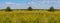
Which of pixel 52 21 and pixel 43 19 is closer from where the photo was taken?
pixel 52 21

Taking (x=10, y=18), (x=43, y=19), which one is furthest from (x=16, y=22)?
(x=43, y=19)

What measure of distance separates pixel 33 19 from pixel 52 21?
604mm

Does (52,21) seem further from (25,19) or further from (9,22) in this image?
(9,22)

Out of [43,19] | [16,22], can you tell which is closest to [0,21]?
[16,22]

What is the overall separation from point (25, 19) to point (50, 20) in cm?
78

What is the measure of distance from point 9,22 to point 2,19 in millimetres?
301

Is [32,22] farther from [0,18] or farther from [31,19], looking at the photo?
[0,18]

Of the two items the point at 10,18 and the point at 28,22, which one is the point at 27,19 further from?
the point at 10,18

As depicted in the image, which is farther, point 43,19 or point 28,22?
point 43,19

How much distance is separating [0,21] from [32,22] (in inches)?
39.4

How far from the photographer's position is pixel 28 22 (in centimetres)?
590

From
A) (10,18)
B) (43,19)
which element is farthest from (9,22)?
(43,19)

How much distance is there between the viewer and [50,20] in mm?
6023

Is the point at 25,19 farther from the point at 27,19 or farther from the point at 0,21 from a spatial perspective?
the point at 0,21
